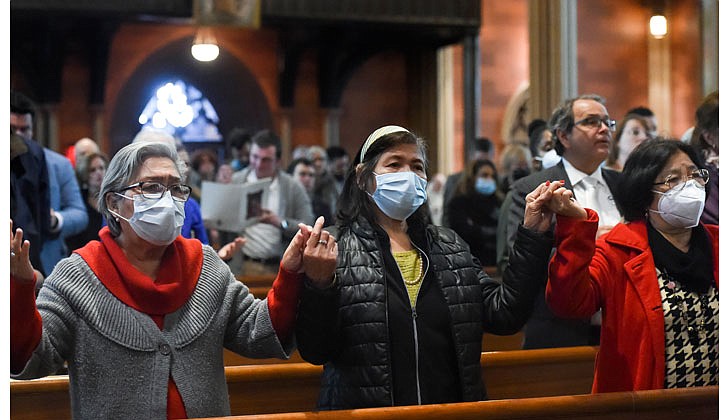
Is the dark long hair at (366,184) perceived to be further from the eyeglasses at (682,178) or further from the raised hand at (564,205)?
the eyeglasses at (682,178)

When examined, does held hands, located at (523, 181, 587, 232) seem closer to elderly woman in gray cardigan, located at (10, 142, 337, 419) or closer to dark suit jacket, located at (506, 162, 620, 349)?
elderly woman in gray cardigan, located at (10, 142, 337, 419)

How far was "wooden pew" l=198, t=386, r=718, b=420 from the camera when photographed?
2822 mm

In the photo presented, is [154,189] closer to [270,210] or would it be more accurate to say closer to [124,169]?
[124,169]

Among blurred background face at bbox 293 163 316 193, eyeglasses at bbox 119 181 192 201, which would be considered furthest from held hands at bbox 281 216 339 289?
blurred background face at bbox 293 163 316 193

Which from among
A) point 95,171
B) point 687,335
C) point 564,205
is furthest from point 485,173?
point 564,205

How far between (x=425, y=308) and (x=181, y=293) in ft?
2.35

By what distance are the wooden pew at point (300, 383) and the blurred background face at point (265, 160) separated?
2623 millimetres

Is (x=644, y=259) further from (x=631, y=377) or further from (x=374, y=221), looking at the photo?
(x=374, y=221)

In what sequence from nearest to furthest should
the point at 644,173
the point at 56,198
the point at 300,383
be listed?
the point at 644,173
the point at 300,383
the point at 56,198

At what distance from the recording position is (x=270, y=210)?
20.1 ft

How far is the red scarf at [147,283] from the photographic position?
2.92 meters

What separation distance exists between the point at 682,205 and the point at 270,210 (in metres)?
3.15

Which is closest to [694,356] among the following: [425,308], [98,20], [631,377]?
[631,377]

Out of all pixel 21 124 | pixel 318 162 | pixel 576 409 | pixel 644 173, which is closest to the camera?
pixel 576 409
